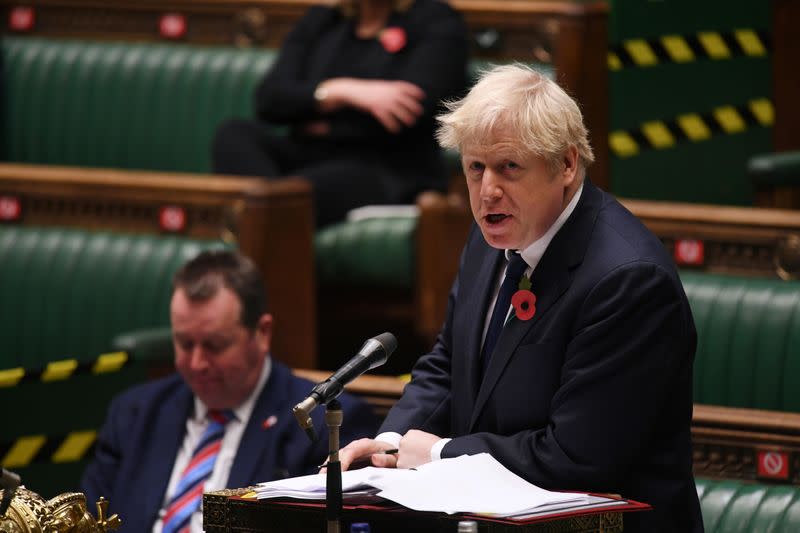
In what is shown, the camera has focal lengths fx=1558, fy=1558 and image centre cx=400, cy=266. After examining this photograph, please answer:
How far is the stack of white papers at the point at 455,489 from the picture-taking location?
5.48 ft

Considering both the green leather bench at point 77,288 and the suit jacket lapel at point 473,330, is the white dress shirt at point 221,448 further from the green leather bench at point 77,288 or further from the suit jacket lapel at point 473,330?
the suit jacket lapel at point 473,330

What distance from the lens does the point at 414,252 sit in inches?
146

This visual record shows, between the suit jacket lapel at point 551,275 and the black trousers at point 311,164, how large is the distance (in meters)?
1.84

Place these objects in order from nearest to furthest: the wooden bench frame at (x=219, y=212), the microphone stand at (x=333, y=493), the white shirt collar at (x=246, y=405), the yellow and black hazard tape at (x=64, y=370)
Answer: the microphone stand at (x=333, y=493) < the white shirt collar at (x=246, y=405) < the yellow and black hazard tape at (x=64, y=370) < the wooden bench frame at (x=219, y=212)

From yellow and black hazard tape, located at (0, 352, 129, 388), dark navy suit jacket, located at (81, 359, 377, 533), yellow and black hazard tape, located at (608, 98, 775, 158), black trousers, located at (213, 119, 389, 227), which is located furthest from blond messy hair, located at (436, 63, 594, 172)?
yellow and black hazard tape, located at (608, 98, 775, 158)

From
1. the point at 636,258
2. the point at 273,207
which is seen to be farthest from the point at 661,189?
the point at 636,258

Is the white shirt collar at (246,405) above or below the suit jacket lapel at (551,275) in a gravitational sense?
below

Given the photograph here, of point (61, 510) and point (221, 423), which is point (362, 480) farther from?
point (221, 423)

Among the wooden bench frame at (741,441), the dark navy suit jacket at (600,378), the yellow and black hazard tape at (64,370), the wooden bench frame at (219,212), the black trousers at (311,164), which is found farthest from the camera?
the black trousers at (311,164)

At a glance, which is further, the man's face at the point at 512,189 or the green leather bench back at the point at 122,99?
the green leather bench back at the point at 122,99

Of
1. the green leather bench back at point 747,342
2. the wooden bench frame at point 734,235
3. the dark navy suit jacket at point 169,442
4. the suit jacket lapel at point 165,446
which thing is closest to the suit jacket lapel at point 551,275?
the dark navy suit jacket at point 169,442

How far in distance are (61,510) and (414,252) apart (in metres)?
1.89

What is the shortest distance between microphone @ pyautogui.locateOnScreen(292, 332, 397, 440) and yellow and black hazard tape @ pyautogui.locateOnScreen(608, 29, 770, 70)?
253 centimetres

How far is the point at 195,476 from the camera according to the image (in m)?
2.76
